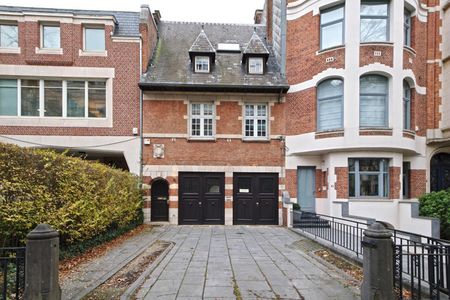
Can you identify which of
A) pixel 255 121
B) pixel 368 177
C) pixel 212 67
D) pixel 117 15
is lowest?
pixel 368 177

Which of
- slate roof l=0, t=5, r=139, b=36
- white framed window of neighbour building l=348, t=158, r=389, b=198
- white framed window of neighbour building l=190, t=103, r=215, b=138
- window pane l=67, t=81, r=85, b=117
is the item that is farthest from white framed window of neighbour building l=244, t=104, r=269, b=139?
window pane l=67, t=81, r=85, b=117

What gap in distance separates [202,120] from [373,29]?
8988 mm

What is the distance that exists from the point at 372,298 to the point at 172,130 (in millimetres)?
11509

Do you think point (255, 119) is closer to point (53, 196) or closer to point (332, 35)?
point (332, 35)

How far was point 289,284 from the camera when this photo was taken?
610cm

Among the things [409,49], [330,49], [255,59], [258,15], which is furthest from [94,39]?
[409,49]

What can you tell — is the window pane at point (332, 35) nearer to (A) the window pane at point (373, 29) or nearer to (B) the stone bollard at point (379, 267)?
(A) the window pane at point (373, 29)

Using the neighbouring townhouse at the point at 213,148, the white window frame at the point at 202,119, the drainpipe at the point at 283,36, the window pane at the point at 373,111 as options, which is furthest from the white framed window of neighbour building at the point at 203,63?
the window pane at the point at 373,111

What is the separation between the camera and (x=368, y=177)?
524 inches

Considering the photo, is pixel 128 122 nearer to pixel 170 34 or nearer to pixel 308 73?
pixel 170 34

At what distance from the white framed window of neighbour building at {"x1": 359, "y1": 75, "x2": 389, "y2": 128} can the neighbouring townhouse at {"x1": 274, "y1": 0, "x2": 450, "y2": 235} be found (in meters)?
0.04

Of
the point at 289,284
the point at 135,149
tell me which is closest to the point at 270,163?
the point at 135,149

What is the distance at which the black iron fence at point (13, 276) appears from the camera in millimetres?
4559

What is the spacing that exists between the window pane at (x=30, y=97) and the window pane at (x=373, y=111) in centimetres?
1531
